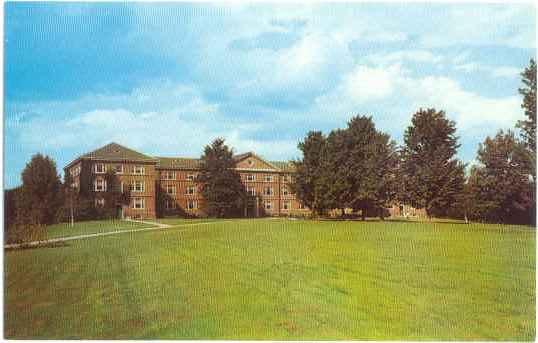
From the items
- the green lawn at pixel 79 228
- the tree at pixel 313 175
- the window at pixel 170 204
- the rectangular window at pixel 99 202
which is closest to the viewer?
the green lawn at pixel 79 228

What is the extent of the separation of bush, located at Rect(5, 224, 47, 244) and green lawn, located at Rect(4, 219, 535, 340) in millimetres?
477

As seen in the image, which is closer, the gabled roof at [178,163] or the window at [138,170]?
the window at [138,170]

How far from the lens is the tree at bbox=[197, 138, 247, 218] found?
162 feet

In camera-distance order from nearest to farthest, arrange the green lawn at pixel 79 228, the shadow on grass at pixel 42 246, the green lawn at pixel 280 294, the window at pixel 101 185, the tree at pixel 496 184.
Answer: the green lawn at pixel 280 294
the shadow on grass at pixel 42 246
the green lawn at pixel 79 228
the tree at pixel 496 184
the window at pixel 101 185

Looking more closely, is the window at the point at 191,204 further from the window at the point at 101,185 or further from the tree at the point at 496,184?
the tree at the point at 496,184

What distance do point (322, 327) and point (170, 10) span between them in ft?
26.4

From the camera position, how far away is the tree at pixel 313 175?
4009 cm

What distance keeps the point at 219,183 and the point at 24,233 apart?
119 feet

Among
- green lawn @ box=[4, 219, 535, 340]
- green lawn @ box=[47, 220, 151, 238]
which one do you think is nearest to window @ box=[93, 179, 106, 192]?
green lawn @ box=[47, 220, 151, 238]

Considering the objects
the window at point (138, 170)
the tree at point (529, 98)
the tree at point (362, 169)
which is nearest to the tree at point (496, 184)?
the tree at point (362, 169)

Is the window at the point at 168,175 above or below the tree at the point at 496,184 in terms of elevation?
above

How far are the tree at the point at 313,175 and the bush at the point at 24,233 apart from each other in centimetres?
2704

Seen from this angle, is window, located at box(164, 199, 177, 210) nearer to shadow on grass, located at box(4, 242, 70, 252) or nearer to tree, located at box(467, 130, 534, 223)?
tree, located at box(467, 130, 534, 223)

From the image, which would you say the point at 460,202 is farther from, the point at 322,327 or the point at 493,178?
the point at 322,327
